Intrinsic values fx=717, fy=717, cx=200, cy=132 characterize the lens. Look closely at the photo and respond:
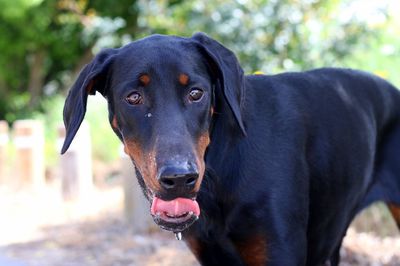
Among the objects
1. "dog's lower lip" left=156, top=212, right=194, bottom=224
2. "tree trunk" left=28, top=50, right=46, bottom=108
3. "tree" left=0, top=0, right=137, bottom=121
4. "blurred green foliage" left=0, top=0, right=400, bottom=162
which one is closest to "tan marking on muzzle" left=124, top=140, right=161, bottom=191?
"dog's lower lip" left=156, top=212, right=194, bottom=224

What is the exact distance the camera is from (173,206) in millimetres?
3184

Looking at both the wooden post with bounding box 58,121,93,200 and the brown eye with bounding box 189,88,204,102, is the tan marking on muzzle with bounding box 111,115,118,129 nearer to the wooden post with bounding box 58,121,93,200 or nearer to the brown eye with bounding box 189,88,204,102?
the brown eye with bounding box 189,88,204,102

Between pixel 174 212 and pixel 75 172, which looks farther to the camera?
pixel 75 172

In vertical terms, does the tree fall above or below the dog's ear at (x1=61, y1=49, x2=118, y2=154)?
below

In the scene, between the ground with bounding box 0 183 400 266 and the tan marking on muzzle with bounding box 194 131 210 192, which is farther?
the ground with bounding box 0 183 400 266

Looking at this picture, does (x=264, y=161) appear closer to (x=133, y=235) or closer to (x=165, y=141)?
(x=165, y=141)

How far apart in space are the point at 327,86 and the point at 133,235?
10.6ft

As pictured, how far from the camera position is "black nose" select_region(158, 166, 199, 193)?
3023mm

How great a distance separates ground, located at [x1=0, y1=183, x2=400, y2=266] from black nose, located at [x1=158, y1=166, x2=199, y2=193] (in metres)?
2.93

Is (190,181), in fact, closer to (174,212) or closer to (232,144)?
(174,212)

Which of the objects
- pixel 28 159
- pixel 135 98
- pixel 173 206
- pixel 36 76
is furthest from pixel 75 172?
pixel 36 76

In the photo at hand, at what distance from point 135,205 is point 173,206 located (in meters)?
3.84

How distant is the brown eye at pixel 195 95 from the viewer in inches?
133

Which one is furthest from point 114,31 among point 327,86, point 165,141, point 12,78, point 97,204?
point 165,141
